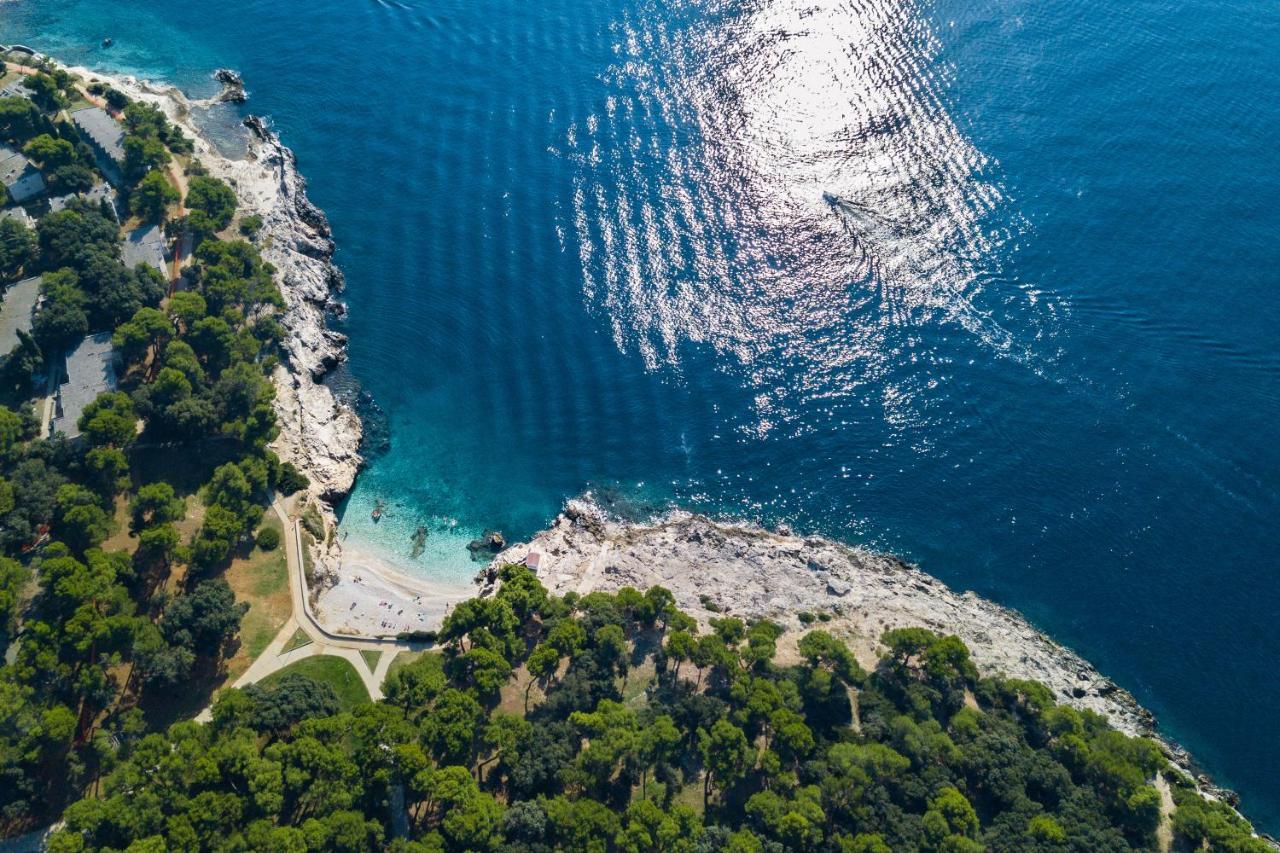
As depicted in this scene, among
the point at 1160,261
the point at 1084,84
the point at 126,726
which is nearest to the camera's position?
the point at 126,726

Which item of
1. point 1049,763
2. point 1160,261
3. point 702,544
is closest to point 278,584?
point 702,544

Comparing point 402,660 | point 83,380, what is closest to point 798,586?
point 402,660

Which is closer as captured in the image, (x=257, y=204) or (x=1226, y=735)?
(x=1226, y=735)

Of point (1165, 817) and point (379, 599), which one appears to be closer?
point (1165, 817)

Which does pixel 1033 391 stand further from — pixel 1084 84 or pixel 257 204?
pixel 257 204

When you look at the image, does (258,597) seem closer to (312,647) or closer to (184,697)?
(312,647)

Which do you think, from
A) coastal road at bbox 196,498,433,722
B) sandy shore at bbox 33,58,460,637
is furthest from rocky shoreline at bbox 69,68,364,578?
coastal road at bbox 196,498,433,722
